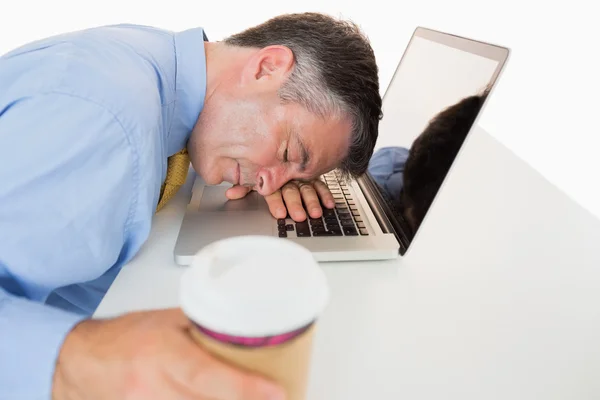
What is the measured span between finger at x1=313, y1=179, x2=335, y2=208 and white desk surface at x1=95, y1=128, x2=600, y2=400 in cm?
18

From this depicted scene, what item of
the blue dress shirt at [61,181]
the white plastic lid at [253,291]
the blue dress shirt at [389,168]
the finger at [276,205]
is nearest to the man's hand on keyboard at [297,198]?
the finger at [276,205]

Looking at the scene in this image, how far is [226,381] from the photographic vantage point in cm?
33

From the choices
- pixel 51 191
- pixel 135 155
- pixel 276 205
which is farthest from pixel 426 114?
pixel 51 191

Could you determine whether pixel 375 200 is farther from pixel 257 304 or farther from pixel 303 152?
pixel 257 304

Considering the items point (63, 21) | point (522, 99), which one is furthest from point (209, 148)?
point (63, 21)

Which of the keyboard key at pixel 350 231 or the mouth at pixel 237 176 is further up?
the keyboard key at pixel 350 231

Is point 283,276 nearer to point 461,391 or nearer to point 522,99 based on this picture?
point 461,391

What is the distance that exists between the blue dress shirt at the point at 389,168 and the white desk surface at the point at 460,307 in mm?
100

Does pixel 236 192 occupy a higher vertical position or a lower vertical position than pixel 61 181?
lower

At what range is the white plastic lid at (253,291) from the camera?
301mm

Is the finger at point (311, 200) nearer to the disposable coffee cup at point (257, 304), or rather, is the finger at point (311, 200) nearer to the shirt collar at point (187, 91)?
the shirt collar at point (187, 91)

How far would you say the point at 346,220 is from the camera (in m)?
0.89

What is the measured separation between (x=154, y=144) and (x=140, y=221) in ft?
0.36

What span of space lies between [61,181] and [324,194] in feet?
1.64
